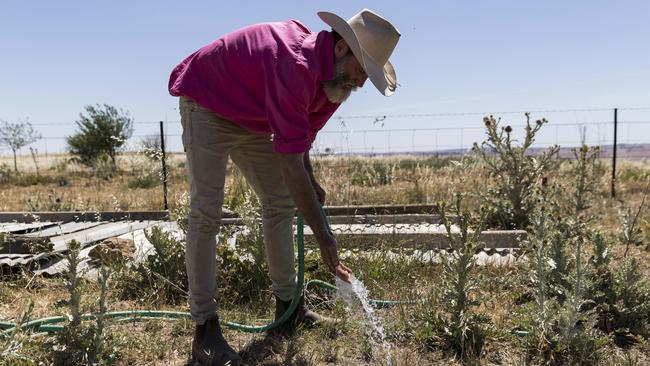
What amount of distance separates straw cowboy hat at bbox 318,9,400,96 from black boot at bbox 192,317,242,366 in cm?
129

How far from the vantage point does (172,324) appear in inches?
112

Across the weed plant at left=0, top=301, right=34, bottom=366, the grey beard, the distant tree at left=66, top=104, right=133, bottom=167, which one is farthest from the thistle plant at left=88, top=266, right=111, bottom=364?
the distant tree at left=66, top=104, right=133, bottom=167

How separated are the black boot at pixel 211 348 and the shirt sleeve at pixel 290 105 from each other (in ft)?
A: 3.06

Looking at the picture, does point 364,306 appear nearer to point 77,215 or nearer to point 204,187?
point 204,187

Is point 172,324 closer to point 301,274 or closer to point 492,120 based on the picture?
point 301,274

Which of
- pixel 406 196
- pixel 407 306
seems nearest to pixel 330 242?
pixel 407 306

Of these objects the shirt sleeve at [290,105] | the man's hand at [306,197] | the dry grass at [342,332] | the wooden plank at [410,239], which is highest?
the shirt sleeve at [290,105]

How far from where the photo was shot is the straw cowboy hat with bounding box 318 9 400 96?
209 centimetres

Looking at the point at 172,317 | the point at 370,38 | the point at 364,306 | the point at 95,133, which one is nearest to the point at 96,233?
the point at 172,317

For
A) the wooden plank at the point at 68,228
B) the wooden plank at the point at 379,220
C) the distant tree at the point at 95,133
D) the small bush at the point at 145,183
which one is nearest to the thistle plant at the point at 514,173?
the wooden plank at the point at 379,220

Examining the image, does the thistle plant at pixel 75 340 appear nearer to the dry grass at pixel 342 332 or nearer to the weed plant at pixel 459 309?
the dry grass at pixel 342 332

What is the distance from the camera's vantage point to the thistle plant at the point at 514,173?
16.1ft

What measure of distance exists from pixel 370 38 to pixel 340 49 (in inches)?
5.0

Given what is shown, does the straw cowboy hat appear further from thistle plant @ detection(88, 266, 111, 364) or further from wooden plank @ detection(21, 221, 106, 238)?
wooden plank @ detection(21, 221, 106, 238)
